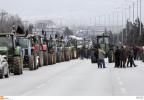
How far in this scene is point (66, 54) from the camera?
3137 inches

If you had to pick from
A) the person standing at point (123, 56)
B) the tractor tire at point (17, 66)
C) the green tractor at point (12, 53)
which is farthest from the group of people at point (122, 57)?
the tractor tire at point (17, 66)

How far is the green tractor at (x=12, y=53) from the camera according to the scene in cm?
3997

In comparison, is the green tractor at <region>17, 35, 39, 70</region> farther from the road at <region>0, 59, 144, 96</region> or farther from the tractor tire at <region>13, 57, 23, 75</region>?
the road at <region>0, 59, 144, 96</region>

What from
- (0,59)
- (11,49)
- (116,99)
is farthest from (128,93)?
(11,49)

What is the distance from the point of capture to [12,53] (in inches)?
1695

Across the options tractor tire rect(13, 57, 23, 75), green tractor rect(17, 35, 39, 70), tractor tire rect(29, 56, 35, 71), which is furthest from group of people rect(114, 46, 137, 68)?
tractor tire rect(13, 57, 23, 75)

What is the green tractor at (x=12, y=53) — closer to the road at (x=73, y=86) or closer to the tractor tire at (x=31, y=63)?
the tractor tire at (x=31, y=63)

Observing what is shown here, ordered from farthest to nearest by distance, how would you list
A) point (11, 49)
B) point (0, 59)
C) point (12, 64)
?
point (11, 49) < point (12, 64) < point (0, 59)

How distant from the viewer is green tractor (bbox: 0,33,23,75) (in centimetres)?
3997

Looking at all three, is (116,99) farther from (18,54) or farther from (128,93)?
(18,54)

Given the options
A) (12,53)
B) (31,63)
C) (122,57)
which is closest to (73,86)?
(12,53)

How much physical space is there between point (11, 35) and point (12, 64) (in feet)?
11.1

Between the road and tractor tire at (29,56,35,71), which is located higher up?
the road

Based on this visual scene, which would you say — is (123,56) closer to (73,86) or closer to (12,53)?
(12,53)
